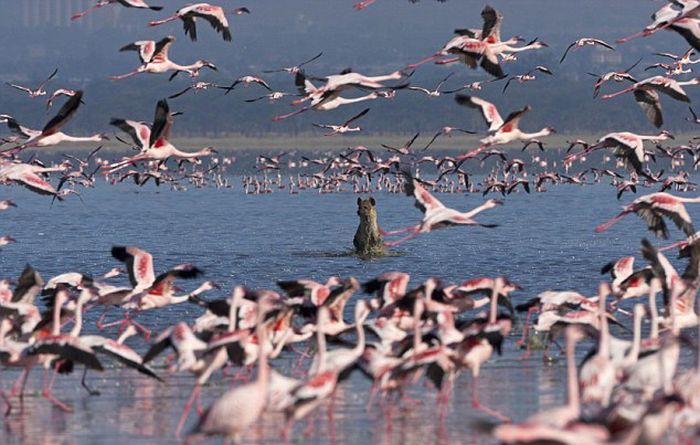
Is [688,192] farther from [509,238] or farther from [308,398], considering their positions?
[308,398]

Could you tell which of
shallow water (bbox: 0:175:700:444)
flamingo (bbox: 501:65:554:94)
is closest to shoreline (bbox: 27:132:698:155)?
shallow water (bbox: 0:175:700:444)

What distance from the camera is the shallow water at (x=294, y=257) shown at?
52.1 feet

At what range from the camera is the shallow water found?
1587 centimetres

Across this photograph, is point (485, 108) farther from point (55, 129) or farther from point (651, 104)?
point (55, 129)

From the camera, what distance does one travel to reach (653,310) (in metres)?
17.2

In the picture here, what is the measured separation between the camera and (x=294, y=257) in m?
40.2

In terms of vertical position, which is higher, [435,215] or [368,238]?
[368,238]

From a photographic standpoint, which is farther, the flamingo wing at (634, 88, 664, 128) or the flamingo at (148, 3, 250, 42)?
the flamingo at (148, 3, 250, 42)

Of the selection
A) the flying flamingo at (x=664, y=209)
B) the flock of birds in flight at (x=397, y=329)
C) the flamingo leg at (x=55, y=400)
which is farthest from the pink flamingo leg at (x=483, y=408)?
the flying flamingo at (x=664, y=209)

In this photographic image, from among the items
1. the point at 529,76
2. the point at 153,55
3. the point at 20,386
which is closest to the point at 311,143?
the point at 529,76

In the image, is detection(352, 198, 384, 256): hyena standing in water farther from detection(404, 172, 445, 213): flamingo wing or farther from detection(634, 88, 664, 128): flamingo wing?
detection(404, 172, 445, 213): flamingo wing

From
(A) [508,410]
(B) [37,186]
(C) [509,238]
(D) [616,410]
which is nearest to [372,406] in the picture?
(A) [508,410]

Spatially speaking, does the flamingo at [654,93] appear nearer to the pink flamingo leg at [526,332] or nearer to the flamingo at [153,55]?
the pink flamingo leg at [526,332]

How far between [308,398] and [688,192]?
73.8 m
